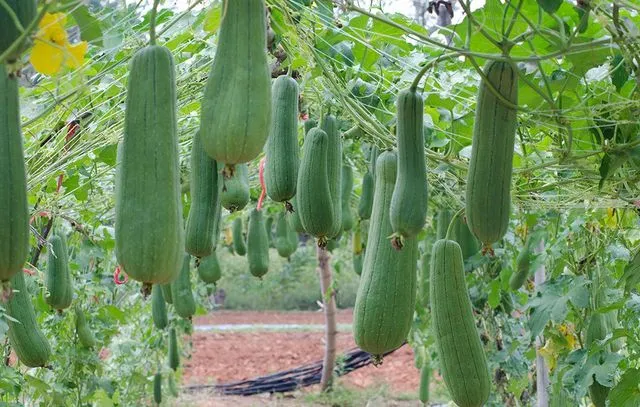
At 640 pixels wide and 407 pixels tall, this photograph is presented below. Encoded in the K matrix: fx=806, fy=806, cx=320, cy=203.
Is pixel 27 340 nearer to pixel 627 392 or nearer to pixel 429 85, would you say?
pixel 429 85

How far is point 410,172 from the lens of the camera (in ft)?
6.05

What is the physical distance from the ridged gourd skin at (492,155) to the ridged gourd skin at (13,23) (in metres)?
0.92

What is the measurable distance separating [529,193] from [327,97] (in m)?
1.09

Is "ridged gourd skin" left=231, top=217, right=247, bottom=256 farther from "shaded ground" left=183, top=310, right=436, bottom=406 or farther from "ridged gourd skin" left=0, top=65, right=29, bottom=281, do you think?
"ridged gourd skin" left=0, top=65, right=29, bottom=281

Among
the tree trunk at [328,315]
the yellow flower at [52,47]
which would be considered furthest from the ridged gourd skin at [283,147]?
the tree trunk at [328,315]

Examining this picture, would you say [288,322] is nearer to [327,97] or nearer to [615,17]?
[327,97]

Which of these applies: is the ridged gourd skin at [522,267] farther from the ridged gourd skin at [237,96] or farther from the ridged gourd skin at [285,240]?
the ridged gourd skin at [237,96]

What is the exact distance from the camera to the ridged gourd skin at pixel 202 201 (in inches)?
76.4

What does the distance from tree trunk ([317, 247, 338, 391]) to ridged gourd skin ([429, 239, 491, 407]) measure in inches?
250

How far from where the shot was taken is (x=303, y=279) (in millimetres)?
23219

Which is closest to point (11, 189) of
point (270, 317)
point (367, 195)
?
point (367, 195)

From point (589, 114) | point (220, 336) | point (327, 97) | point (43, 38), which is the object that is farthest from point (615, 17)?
point (220, 336)

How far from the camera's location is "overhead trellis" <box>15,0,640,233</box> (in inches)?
81.7

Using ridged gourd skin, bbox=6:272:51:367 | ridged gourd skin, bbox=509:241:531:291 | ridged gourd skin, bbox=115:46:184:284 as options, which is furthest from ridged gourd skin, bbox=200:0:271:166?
ridged gourd skin, bbox=509:241:531:291
